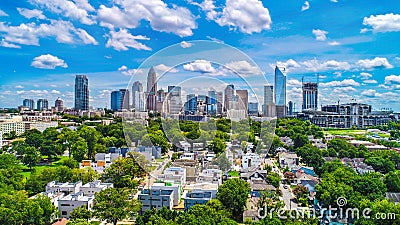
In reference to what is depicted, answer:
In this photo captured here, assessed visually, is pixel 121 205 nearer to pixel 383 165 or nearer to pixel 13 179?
pixel 13 179

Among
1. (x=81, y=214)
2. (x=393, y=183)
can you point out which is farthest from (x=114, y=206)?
(x=393, y=183)

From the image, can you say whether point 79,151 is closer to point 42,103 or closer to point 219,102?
point 219,102

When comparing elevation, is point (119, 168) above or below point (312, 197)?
above

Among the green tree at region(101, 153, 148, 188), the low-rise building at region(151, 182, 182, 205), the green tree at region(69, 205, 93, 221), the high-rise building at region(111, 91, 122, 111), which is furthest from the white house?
the high-rise building at region(111, 91, 122, 111)

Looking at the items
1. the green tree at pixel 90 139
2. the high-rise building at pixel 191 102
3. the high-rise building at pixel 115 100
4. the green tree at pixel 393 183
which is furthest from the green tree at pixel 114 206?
the high-rise building at pixel 115 100

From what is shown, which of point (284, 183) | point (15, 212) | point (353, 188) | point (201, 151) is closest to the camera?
point (15, 212)

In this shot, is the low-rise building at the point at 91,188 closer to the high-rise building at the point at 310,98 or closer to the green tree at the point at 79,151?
the green tree at the point at 79,151

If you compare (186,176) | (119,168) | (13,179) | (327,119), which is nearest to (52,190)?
(13,179)
